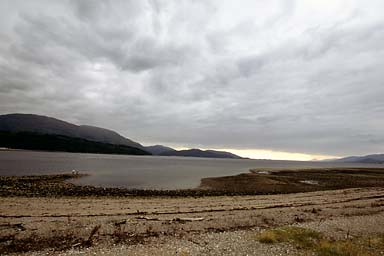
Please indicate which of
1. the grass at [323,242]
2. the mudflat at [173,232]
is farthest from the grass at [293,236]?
the mudflat at [173,232]

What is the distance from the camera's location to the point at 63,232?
648 inches

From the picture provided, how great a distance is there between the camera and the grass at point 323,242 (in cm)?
1399

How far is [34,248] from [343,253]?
15.0 metres

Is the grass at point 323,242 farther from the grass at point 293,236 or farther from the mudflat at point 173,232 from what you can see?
the mudflat at point 173,232

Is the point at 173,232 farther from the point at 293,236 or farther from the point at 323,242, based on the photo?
the point at 323,242

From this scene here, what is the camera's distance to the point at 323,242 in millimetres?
15539

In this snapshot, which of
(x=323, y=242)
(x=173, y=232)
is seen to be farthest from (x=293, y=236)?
(x=173, y=232)

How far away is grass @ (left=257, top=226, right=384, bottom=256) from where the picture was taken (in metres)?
14.0

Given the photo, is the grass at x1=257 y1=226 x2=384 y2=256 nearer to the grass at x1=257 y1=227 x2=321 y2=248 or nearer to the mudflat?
the grass at x1=257 y1=227 x2=321 y2=248

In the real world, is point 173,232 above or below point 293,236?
below

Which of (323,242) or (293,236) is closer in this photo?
(323,242)

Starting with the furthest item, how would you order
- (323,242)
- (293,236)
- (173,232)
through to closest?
1. (173,232)
2. (293,236)
3. (323,242)

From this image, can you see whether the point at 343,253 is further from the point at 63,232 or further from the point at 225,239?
the point at 63,232

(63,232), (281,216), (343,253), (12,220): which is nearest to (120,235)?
(63,232)
